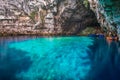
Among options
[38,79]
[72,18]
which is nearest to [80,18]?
[72,18]

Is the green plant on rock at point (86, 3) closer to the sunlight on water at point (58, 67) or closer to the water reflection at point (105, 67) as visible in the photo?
the water reflection at point (105, 67)

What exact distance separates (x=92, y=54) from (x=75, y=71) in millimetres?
6226

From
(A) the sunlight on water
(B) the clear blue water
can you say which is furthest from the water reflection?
(A) the sunlight on water

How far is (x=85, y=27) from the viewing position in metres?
42.6

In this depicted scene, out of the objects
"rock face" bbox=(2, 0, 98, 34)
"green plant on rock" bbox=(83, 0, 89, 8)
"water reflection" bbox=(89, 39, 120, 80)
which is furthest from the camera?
"rock face" bbox=(2, 0, 98, 34)

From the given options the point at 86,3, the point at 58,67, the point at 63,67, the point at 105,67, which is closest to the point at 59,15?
the point at 86,3

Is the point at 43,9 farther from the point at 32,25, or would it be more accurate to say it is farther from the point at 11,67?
the point at 11,67

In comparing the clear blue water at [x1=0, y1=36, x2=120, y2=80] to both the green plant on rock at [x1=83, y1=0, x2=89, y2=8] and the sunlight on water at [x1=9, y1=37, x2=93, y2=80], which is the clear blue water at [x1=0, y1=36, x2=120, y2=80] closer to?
the sunlight on water at [x1=9, y1=37, x2=93, y2=80]

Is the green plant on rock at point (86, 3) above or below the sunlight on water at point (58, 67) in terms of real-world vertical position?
above

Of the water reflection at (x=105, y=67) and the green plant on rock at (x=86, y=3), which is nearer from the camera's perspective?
A: the water reflection at (x=105, y=67)

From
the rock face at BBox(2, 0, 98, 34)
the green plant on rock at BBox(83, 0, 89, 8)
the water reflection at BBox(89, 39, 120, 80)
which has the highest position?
the green plant on rock at BBox(83, 0, 89, 8)

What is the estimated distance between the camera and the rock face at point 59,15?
132 ft

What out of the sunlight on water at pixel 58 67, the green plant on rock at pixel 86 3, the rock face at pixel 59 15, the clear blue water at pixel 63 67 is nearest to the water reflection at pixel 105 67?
the clear blue water at pixel 63 67

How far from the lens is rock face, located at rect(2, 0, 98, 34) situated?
4031 centimetres
